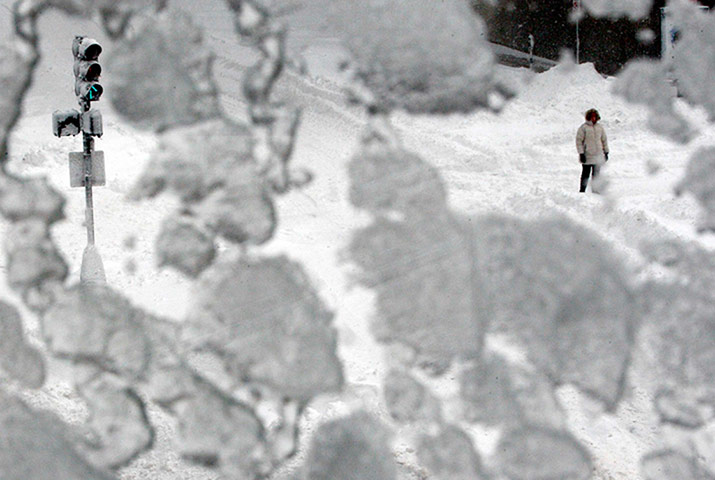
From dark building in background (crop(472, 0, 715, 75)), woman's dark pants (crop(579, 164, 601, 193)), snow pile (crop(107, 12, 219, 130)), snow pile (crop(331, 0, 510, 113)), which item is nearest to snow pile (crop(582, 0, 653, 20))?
dark building in background (crop(472, 0, 715, 75))

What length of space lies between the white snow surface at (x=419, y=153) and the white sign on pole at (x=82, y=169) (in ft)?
1.45

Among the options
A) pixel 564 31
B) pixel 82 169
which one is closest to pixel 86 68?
pixel 564 31

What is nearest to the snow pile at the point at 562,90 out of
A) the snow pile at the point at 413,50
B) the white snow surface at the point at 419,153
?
the white snow surface at the point at 419,153

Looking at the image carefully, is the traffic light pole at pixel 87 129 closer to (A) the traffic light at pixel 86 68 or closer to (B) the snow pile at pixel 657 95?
(A) the traffic light at pixel 86 68

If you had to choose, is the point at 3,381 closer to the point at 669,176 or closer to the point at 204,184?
the point at 204,184

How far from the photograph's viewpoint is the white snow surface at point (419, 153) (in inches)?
37.5

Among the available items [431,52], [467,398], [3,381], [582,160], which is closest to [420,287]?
[467,398]

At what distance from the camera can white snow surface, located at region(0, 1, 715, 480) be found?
95 cm

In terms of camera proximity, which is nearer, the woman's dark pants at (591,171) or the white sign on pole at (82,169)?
the woman's dark pants at (591,171)

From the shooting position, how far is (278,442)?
964mm

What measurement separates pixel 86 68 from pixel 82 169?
3.11 feet

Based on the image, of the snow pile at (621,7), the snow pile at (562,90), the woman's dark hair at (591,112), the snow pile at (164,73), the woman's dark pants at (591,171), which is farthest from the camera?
the woman's dark pants at (591,171)

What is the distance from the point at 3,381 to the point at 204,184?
14.6 inches

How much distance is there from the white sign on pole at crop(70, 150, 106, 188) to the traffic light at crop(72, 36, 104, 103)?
66 centimetres
